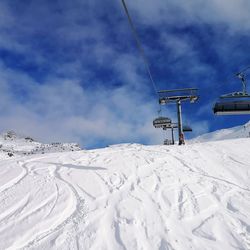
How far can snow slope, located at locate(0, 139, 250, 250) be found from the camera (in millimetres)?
5652

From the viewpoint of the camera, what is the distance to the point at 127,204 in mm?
7238

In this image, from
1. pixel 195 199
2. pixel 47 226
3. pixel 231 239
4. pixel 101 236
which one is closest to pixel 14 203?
pixel 47 226

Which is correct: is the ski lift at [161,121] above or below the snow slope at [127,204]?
above

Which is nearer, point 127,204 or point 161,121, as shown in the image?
point 127,204

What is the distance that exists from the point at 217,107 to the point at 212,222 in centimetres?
953

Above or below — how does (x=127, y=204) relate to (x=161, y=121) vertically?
below

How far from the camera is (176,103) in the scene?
2281cm

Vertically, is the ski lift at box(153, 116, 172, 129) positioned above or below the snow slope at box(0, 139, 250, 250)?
above

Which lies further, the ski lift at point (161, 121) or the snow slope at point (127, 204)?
the ski lift at point (161, 121)

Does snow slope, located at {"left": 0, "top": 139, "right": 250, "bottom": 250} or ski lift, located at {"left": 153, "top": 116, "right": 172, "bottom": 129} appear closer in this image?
snow slope, located at {"left": 0, "top": 139, "right": 250, "bottom": 250}

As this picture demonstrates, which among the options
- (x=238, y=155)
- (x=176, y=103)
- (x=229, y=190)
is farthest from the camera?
(x=176, y=103)

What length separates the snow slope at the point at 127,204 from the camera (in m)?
5.65

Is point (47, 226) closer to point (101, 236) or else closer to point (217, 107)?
point (101, 236)

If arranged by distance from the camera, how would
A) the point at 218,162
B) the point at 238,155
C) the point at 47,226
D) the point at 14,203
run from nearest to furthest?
1. the point at 47,226
2. the point at 14,203
3. the point at 218,162
4. the point at 238,155
